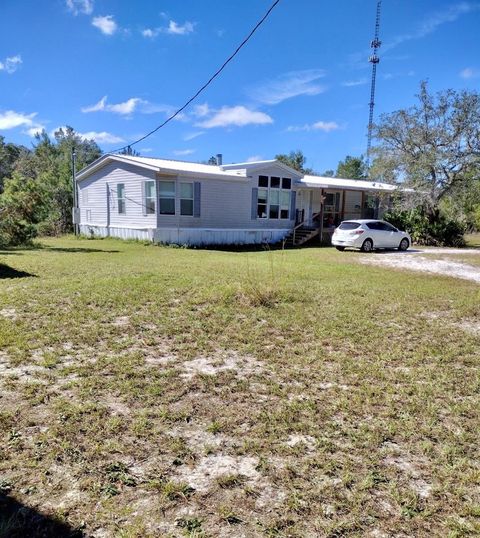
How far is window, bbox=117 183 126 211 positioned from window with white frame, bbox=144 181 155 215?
1.93 metres

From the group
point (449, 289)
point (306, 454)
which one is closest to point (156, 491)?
point (306, 454)

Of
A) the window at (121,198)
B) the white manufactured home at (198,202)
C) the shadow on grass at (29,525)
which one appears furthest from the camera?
the window at (121,198)

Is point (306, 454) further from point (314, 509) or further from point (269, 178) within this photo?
point (269, 178)

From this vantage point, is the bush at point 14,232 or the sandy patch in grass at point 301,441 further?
the bush at point 14,232

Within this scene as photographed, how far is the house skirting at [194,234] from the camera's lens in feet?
57.7

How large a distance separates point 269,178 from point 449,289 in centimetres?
1374

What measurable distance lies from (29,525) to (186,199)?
17020 mm

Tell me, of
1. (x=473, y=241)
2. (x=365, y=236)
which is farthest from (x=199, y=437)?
(x=473, y=241)

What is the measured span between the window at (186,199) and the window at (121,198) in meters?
3.32

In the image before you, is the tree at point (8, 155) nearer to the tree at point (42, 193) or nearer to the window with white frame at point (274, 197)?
the tree at point (42, 193)

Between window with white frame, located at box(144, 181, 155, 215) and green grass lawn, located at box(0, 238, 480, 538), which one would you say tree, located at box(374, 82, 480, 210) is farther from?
green grass lawn, located at box(0, 238, 480, 538)

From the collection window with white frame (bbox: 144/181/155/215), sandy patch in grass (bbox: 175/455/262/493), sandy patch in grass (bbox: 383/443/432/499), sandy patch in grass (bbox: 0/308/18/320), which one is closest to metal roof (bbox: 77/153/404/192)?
window with white frame (bbox: 144/181/155/215)

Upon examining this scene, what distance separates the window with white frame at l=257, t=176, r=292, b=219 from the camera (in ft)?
69.3

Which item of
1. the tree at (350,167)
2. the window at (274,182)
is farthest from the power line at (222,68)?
the tree at (350,167)
